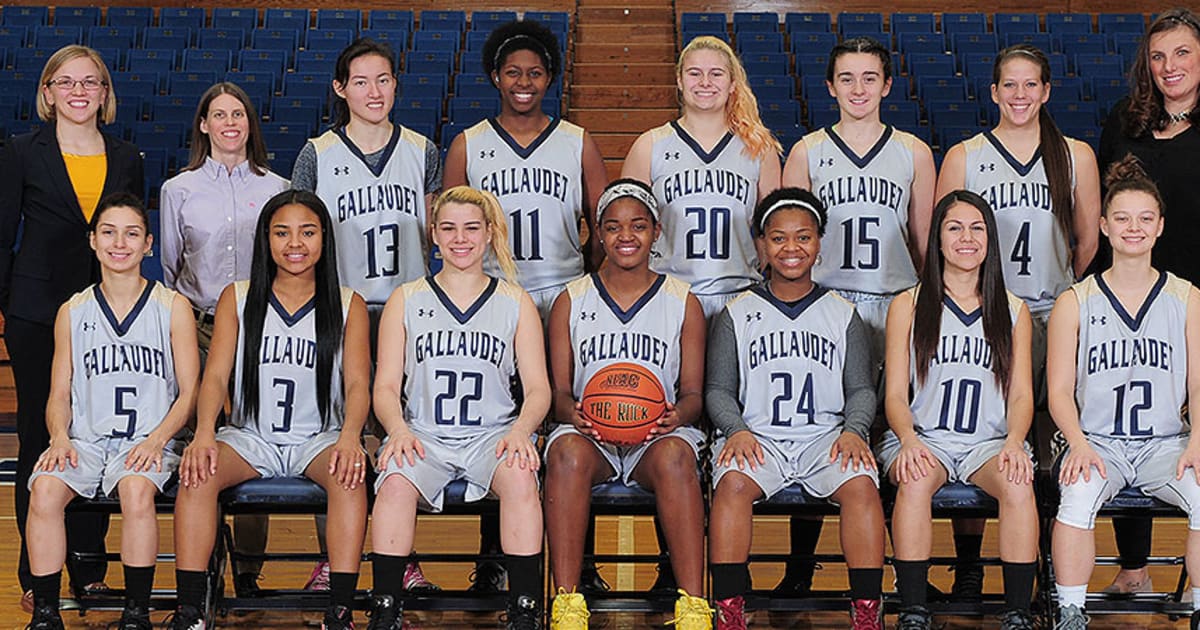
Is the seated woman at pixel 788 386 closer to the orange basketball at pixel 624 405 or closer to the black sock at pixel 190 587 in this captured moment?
the orange basketball at pixel 624 405

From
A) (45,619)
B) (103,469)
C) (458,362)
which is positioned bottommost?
(45,619)

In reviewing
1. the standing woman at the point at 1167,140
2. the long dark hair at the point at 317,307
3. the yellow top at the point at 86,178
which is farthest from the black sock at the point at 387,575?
the standing woman at the point at 1167,140

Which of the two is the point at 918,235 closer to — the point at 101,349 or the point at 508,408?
the point at 508,408

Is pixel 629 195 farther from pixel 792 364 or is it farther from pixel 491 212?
pixel 792 364

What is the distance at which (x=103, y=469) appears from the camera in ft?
11.6

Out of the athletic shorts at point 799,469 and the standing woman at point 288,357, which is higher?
the standing woman at point 288,357

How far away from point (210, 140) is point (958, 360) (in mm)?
2218

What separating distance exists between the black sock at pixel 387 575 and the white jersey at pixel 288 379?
0.47 m

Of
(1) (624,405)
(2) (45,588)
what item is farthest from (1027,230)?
(2) (45,588)

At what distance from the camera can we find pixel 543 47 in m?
3.93

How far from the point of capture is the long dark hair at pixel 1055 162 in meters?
3.82

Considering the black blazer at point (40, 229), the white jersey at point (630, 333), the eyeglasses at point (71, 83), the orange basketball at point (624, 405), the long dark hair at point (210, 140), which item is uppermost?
the eyeglasses at point (71, 83)

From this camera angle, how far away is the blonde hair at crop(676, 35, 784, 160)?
3955 millimetres

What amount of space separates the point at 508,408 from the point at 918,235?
131cm
